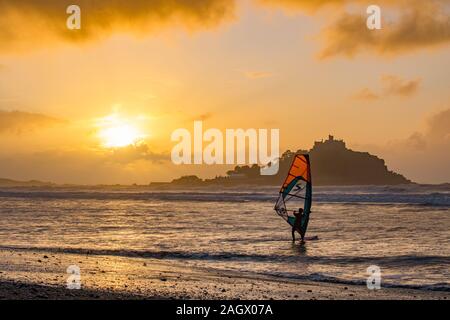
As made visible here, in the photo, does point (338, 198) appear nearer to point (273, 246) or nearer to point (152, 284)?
point (273, 246)

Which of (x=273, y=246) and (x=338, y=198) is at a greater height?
(x=273, y=246)

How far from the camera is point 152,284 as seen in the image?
43.9 feet

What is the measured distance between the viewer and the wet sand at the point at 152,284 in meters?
11.7

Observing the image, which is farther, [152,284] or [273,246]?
[273,246]

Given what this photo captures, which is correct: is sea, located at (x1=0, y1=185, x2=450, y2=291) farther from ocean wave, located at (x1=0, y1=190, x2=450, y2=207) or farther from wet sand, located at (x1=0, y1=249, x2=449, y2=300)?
ocean wave, located at (x1=0, y1=190, x2=450, y2=207)

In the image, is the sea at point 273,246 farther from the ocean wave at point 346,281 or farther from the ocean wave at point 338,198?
the ocean wave at point 338,198

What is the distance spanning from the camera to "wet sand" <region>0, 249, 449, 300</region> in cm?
1171

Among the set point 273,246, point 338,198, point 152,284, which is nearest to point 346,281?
point 152,284

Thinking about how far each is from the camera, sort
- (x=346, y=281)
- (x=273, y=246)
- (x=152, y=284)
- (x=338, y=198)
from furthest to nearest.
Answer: (x=338, y=198), (x=273, y=246), (x=346, y=281), (x=152, y=284)

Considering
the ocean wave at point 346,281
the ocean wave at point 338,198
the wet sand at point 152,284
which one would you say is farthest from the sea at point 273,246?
the ocean wave at point 338,198

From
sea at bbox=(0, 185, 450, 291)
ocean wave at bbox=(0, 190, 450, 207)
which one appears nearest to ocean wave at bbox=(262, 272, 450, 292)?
sea at bbox=(0, 185, 450, 291)

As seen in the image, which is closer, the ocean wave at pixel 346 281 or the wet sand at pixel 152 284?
the wet sand at pixel 152 284

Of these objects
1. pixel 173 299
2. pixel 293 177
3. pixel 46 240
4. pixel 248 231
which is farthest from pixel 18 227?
pixel 173 299
